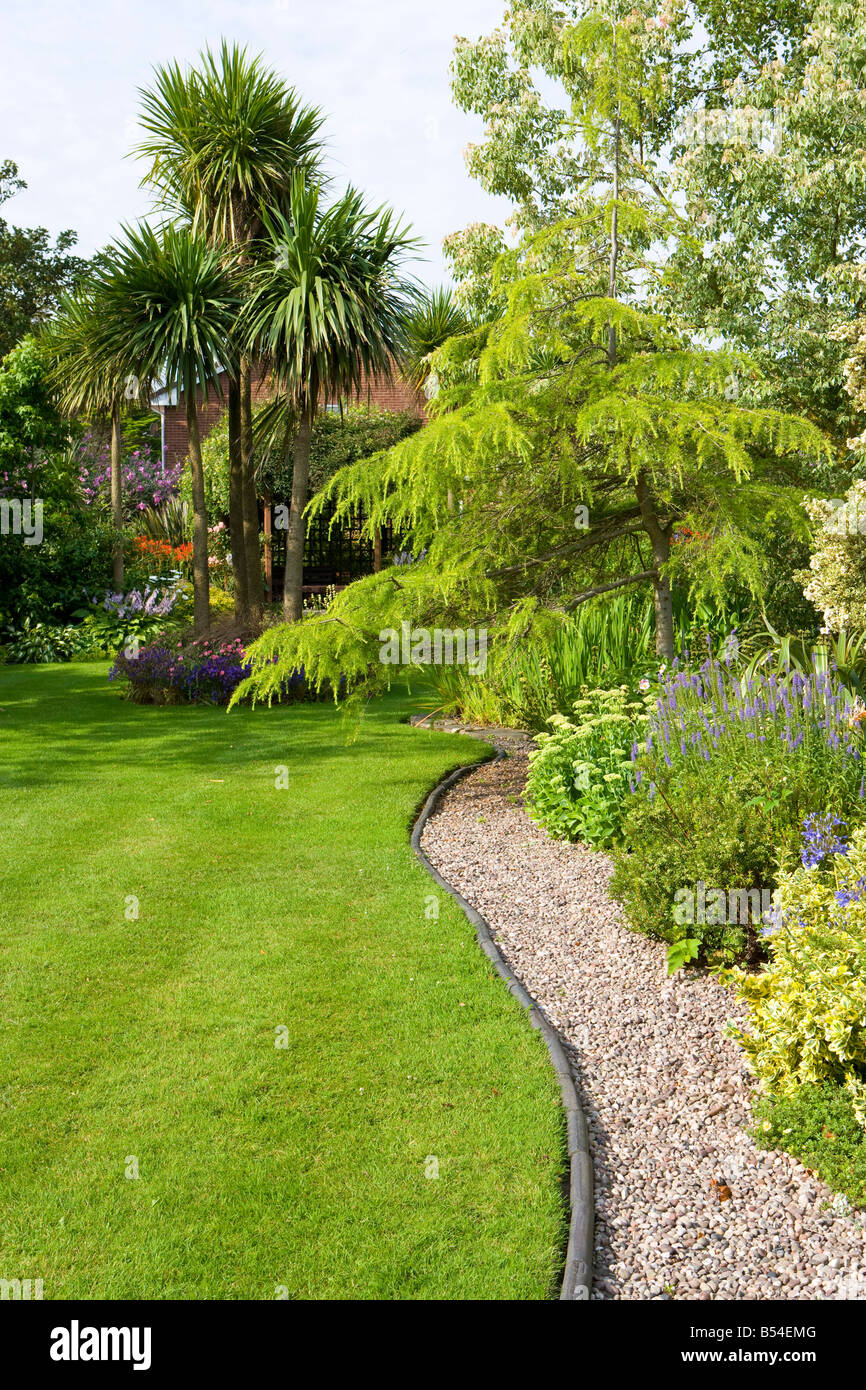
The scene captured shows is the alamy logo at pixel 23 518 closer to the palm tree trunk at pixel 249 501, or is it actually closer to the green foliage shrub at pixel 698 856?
the palm tree trunk at pixel 249 501

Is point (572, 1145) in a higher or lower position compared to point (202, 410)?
lower

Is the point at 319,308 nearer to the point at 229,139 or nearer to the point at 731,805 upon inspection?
the point at 229,139

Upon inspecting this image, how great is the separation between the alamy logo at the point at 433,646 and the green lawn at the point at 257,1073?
1.12 m

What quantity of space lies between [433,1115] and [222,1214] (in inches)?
32.1

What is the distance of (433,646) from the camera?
7.46 m

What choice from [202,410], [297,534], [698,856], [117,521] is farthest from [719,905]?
[202,410]

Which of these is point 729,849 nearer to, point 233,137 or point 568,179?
point 568,179

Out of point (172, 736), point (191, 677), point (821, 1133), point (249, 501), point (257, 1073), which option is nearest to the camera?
point (821, 1133)

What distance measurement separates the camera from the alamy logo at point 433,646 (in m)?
7.18

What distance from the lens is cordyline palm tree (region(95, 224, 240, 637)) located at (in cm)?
1238
